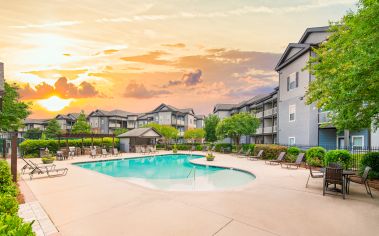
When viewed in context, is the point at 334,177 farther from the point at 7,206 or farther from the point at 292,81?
the point at 292,81

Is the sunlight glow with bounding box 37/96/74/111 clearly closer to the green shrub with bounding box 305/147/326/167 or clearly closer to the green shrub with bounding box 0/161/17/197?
the green shrub with bounding box 0/161/17/197

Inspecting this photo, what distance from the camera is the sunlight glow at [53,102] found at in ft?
76.7

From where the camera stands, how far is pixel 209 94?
31.3 meters

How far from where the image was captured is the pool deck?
477 cm

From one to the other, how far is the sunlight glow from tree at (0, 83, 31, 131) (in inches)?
61.3

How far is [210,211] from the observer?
19.1ft

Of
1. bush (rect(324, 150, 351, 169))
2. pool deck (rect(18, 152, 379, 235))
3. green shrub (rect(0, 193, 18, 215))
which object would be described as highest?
green shrub (rect(0, 193, 18, 215))

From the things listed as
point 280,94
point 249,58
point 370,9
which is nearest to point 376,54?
point 370,9

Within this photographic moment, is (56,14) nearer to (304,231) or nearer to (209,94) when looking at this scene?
(304,231)

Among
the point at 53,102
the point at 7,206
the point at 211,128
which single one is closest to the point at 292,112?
the point at 211,128

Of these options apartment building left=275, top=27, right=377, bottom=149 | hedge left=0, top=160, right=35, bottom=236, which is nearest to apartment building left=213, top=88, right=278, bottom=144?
apartment building left=275, top=27, right=377, bottom=149

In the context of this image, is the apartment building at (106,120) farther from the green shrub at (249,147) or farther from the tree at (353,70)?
the tree at (353,70)

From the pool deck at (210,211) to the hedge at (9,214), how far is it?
46.9 inches

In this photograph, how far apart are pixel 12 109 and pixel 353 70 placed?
2645 centimetres
